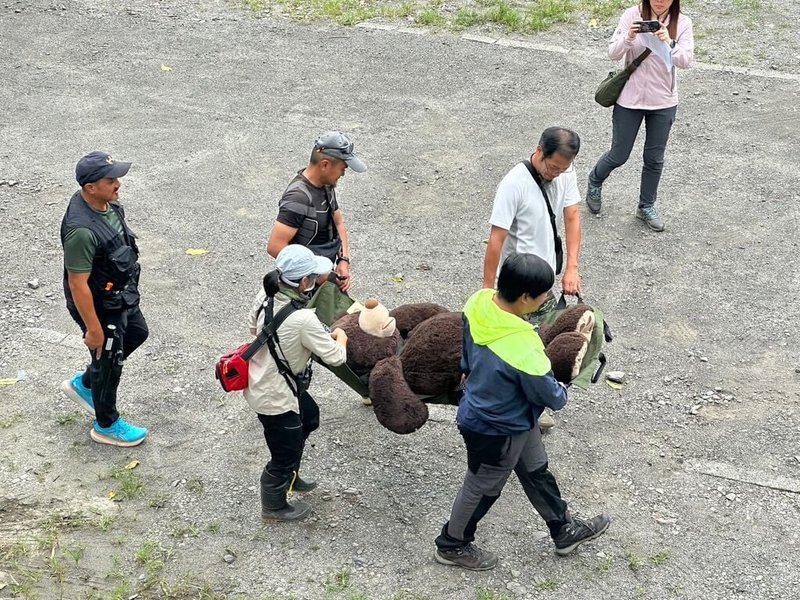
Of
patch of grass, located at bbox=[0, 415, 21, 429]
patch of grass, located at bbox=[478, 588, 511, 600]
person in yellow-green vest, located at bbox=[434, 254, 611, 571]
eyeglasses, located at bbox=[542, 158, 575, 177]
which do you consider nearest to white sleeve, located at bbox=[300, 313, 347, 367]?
person in yellow-green vest, located at bbox=[434, 254, 611, 571]

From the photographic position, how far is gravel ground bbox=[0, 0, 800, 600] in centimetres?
492

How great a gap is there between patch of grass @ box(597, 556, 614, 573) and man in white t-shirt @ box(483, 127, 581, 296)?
1.63 meters

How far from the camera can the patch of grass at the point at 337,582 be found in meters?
4.73

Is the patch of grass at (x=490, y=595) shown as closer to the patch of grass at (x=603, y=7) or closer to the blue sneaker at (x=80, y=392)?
the blue sneaker at (x=80, y=392)

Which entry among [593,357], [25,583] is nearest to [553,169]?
[593,357]

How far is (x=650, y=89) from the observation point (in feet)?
24.6

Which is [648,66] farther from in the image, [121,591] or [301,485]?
[121,591]

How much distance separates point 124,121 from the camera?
1008 centimetres

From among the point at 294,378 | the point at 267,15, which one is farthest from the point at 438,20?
the point at 294,378

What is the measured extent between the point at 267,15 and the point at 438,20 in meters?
2.37

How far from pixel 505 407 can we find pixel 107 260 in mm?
2354

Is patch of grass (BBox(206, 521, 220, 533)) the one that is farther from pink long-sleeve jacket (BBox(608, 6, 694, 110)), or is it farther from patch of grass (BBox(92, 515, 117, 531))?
pink long-sleeve jacket (BBox(608, 6, 694, 110))

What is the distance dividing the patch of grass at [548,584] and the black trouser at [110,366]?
2.68 metres

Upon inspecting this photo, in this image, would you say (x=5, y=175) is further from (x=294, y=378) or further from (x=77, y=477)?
(x=294, y=378)
